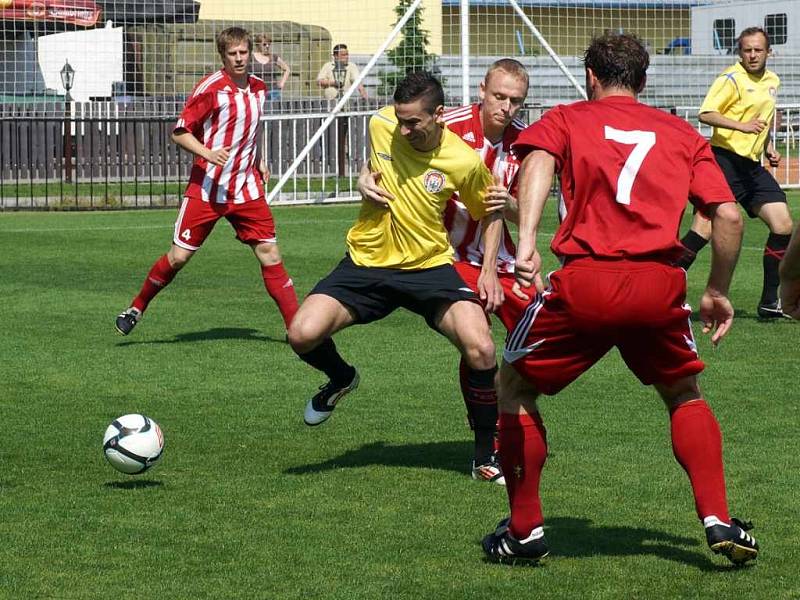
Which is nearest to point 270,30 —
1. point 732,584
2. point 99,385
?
point 99,385

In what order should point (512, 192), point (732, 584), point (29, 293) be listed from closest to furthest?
point (732, 584) < point (512, 192) < point (29, 293)

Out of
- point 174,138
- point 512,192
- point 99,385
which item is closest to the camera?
point 512,192

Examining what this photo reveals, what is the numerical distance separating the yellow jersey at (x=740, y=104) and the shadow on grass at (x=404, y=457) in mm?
5275

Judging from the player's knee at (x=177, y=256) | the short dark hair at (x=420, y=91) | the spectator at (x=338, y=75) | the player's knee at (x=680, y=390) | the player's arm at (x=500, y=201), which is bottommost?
the player's knee at (x=680, y=390)

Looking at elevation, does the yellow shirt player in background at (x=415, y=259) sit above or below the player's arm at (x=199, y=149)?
below

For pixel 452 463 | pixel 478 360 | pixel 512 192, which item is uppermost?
pixel 512 192

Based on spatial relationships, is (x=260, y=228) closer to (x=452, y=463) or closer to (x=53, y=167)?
(x=452, y=463)

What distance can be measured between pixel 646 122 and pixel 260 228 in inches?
250

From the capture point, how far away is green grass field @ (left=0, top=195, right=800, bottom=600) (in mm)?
5441

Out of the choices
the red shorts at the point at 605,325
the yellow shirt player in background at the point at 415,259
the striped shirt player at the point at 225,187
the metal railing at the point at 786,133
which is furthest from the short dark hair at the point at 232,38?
the metal railing at the point at 786,133

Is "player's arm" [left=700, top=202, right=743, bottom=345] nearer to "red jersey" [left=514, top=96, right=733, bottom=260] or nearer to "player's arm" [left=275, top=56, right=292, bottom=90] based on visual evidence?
"red jersey" [left=514, top=96, right=733, bottom=260]

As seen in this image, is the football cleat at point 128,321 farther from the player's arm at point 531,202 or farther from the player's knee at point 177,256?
the player's arm at point 531,202

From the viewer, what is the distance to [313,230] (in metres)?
19.4

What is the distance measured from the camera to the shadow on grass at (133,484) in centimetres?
682
